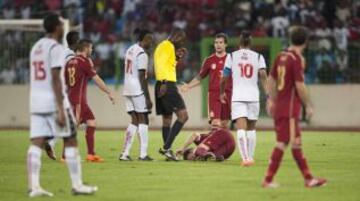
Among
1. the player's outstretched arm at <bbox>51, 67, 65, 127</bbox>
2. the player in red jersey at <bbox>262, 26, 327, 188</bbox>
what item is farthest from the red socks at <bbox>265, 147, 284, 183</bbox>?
the player's outstretched arm at <bbox>51, 67, 65, 127</bbox>

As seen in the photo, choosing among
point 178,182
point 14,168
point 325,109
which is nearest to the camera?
point 178,182

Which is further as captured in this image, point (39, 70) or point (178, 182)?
point (178, 182)

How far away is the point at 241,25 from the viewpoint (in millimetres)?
33000

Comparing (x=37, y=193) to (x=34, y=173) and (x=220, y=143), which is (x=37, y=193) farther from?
(x=220, y=143)

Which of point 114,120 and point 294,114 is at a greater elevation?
point 294,114

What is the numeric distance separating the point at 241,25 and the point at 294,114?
20262mm

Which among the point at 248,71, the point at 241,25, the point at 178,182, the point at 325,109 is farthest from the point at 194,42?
the point at 178,182

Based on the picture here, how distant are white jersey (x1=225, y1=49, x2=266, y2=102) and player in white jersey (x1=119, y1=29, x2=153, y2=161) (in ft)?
6.15

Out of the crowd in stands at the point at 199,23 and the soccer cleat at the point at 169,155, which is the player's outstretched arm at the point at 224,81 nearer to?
the soccer cleat at the point at 169,155

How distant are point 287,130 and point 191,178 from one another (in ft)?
7.27

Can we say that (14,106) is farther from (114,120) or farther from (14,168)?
(14,168)

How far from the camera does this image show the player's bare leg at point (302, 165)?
12.9 meters

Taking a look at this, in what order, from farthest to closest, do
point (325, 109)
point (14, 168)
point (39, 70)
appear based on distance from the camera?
point (325, 109) < point (14, 168) < point (39, 70)

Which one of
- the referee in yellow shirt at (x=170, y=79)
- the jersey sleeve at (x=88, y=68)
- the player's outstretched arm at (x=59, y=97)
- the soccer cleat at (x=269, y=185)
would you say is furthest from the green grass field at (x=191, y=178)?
the jersey sleeve at (x=88, y=68)
